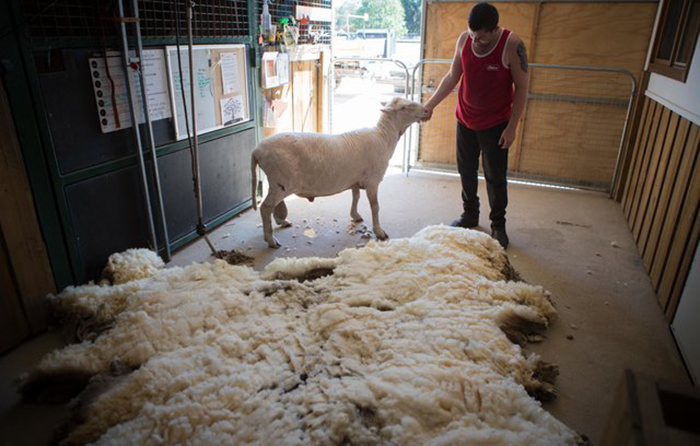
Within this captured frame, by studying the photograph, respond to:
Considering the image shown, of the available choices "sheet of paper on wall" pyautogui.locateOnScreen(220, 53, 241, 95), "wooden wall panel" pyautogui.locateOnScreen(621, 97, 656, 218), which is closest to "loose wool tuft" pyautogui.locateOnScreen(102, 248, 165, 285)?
"sheet of paper on wall" pyautogui.locateOnScreen(220, 53, 241, 95)

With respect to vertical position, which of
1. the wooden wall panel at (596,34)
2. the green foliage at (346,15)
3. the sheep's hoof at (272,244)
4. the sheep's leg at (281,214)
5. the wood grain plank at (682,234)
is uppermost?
the green foliage at (346,15)

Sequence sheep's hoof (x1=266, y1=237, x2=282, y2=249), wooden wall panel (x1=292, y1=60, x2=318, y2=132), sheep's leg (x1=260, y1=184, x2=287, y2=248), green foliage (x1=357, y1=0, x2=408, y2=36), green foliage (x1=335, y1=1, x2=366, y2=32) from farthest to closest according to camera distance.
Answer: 1. green foliage (x1=357, y1=0, x2=408, y2=36)
2. green foliage (x1=335, y1=1, x2=366, y2=32)
3. wooden wall panel (x1=292, y1=60, x2=318, y2=132)
4. sheep's hoof (x1=266, y1=237, x2=282, y2=249)
5. sheep's leg (x1=260, y1=184, x2=287, y2=248)

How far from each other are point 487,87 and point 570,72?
2.15 meters

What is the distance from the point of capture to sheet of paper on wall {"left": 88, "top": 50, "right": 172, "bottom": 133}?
2.58 m

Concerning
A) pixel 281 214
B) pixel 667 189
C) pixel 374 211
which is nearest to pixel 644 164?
pixel 667 189

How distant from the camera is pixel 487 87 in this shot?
334 centimetres

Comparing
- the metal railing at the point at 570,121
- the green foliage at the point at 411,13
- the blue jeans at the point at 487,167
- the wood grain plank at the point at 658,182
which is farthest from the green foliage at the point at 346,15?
the wood grain plank at the point at 658,182

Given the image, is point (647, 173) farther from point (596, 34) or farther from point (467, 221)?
point (596, 34)

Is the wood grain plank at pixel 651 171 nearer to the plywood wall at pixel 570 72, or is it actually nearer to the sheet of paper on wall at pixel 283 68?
the plywood wall at pixel 570 72

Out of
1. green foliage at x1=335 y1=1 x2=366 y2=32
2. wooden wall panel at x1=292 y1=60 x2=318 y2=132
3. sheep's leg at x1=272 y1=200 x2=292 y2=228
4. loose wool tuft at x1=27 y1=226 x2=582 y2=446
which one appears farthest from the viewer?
green foliage at x1=335 y1=1 x2=366 y2=32

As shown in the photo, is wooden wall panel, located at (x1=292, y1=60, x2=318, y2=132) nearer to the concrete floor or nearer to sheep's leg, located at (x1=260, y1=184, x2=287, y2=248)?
the concrete floor

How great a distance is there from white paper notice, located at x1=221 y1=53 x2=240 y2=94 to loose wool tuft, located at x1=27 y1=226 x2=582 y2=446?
5.32 feet

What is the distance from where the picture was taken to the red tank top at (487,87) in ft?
10.7

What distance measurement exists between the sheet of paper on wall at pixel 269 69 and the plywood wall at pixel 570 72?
2087mm
